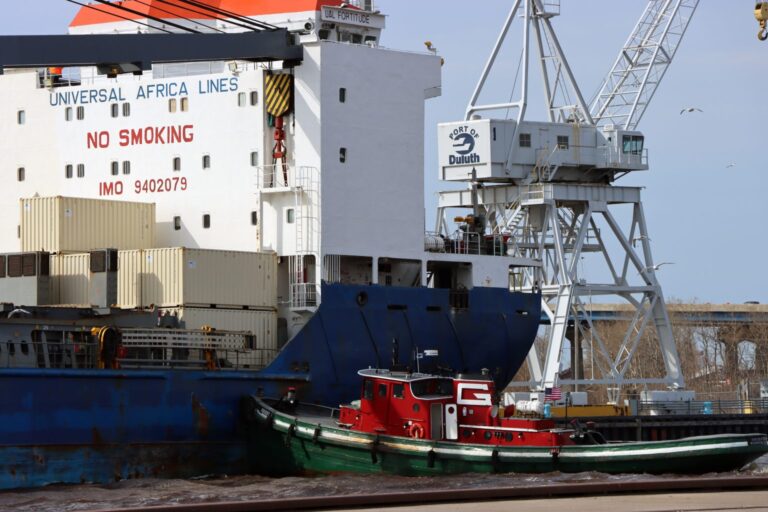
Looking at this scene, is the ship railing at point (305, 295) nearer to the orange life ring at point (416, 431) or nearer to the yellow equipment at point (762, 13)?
the orange life ring at point (416, 431)

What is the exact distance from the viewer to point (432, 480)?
3559cm

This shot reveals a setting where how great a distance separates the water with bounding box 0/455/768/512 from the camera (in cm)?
3338

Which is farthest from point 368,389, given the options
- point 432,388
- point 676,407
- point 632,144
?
point 632,144

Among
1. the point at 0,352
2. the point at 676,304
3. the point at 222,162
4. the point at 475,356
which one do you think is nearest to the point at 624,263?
the point at 475,356

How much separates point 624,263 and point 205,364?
2620cm

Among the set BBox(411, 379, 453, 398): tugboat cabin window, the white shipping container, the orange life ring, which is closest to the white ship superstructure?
the white shipping container

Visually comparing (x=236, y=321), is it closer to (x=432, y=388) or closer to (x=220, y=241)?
(x=220, y=241)

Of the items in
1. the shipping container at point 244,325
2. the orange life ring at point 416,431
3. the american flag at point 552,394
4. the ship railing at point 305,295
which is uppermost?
the ship railing at point 305,295

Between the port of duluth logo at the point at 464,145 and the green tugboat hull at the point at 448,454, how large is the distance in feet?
75.8

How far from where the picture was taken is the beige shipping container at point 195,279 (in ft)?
132

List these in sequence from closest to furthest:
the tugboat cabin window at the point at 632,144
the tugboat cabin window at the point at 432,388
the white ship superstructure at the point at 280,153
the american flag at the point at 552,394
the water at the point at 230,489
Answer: the water at the point at 230,489, the tugboat cabin window at the point at 432,388, the white ship superstructure at the point at 280,153, the american flag at the point at 552,394, the tugboat cabin window at the point at 632,144

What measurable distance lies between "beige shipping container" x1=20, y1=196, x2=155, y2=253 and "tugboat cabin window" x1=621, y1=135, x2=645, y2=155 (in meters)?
23.6

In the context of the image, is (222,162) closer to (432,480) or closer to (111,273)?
(111,273)

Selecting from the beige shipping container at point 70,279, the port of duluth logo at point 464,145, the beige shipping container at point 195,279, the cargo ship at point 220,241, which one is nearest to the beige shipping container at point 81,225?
the cargo ship at point 220,241
